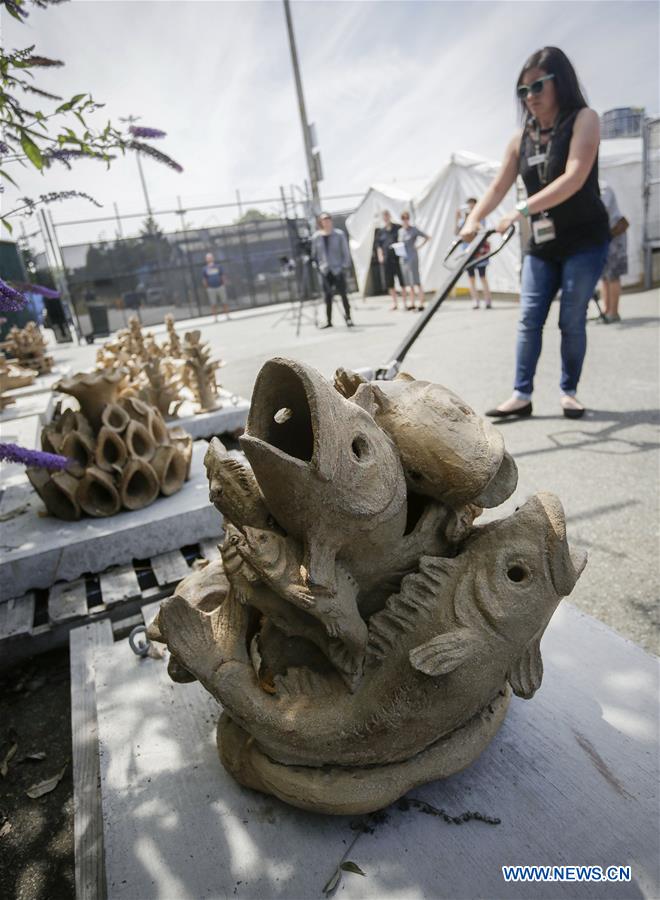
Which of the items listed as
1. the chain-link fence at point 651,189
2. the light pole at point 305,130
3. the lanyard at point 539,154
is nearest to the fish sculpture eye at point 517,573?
the lanyard at point 539,154

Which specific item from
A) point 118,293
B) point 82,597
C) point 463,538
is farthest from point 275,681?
point 118,293

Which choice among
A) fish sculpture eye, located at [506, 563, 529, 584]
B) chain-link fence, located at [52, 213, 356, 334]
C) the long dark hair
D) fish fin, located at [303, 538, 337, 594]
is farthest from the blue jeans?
chain-link fence, located at [52, 213, 356, 334]

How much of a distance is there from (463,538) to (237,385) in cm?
554

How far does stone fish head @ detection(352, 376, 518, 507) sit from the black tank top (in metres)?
2.36

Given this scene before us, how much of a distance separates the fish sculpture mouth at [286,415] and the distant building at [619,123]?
36.3ft

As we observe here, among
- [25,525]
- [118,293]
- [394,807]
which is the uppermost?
[118,293]

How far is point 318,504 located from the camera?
114 cm

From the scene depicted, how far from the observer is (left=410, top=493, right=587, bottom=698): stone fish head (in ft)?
3.93

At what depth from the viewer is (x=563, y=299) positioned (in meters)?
3.44

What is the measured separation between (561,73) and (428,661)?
3009 millimetres

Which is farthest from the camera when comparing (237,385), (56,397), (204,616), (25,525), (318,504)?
(237,385)

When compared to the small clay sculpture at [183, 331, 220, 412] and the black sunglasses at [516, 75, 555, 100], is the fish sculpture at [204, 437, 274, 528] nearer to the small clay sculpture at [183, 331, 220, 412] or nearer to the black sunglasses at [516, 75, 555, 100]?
the black sunglasses at [516, 75, 555, 100]

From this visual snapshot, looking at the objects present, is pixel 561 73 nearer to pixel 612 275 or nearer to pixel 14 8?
pixel 14 8

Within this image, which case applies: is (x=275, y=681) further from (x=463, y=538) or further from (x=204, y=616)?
(x=463, y=538)
